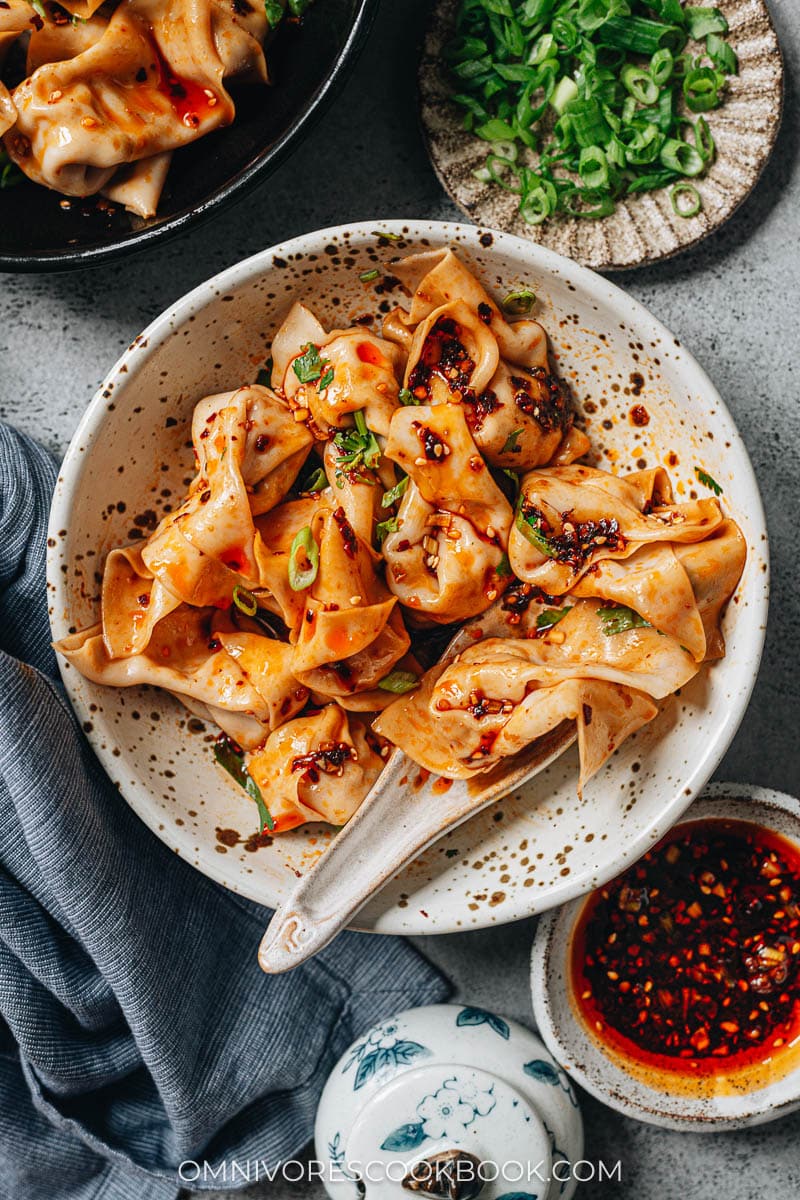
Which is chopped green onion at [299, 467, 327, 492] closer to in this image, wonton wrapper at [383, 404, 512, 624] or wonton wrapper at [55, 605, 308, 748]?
wonton wrapper at [383, 404, 512, 624]

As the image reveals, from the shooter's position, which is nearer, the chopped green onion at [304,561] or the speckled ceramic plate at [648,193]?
the chopped green onion at [304,561]

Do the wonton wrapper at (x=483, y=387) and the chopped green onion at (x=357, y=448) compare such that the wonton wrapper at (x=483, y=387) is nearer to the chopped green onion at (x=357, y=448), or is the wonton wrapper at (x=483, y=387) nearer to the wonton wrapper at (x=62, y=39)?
the chopped green onion at (x=357, y=448)

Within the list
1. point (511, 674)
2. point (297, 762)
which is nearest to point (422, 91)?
point (511, 674)

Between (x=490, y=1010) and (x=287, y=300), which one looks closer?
(x=287, y=300)

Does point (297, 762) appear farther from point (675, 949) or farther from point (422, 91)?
point (422, 91)

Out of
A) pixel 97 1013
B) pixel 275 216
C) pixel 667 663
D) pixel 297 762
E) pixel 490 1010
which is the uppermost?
pixel 275 216

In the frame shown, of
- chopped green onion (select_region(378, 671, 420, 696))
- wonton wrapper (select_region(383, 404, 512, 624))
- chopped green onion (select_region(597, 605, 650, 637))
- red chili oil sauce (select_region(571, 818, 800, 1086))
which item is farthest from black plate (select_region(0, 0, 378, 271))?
red chili oil sauce (select_region(571, 818, 800, 1086))

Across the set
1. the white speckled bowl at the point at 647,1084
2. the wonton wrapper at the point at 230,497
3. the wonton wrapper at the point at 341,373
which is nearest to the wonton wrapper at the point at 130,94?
the wonton wrapper at the point at 341,373
